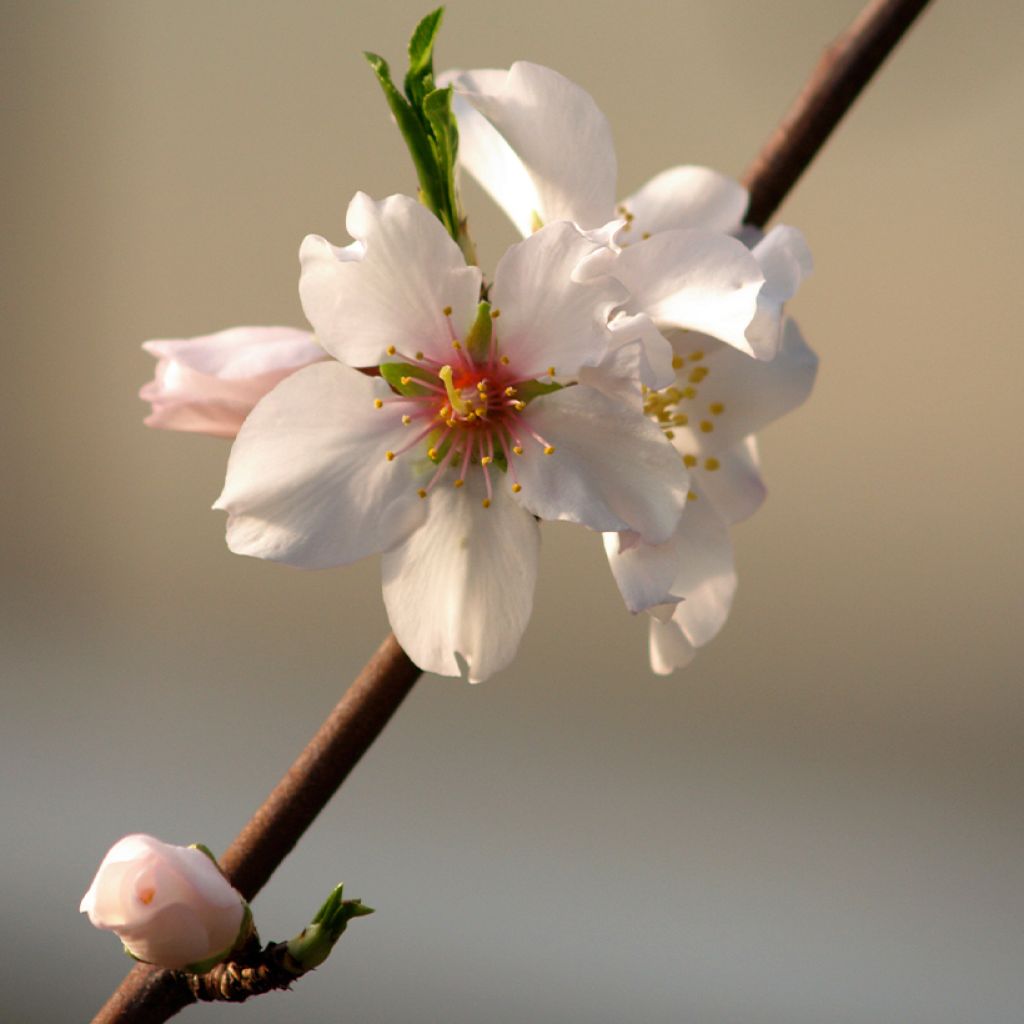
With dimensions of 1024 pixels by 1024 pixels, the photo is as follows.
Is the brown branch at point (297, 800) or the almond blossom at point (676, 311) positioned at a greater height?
the almond blossom at point (676, 311)

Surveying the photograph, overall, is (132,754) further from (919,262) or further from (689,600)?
(689,600)

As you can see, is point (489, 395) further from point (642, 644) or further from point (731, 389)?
point (642, 644)

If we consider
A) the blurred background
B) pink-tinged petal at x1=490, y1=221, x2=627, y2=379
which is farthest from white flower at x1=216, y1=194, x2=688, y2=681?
the blurred background

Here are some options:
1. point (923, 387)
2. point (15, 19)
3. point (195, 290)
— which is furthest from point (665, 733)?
point (15, 19)

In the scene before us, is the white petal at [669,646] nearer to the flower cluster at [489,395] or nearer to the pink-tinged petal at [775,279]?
the flower cluster at [489,395]

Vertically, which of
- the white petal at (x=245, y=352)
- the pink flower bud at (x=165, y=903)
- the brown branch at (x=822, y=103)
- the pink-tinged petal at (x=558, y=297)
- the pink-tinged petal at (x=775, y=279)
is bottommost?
the pink flower bud at (x=165, y=903)

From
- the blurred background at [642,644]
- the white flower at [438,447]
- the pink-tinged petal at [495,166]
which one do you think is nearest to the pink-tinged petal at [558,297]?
the white flower at [438,447]

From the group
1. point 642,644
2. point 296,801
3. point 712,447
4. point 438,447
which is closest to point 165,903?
point 296,801
